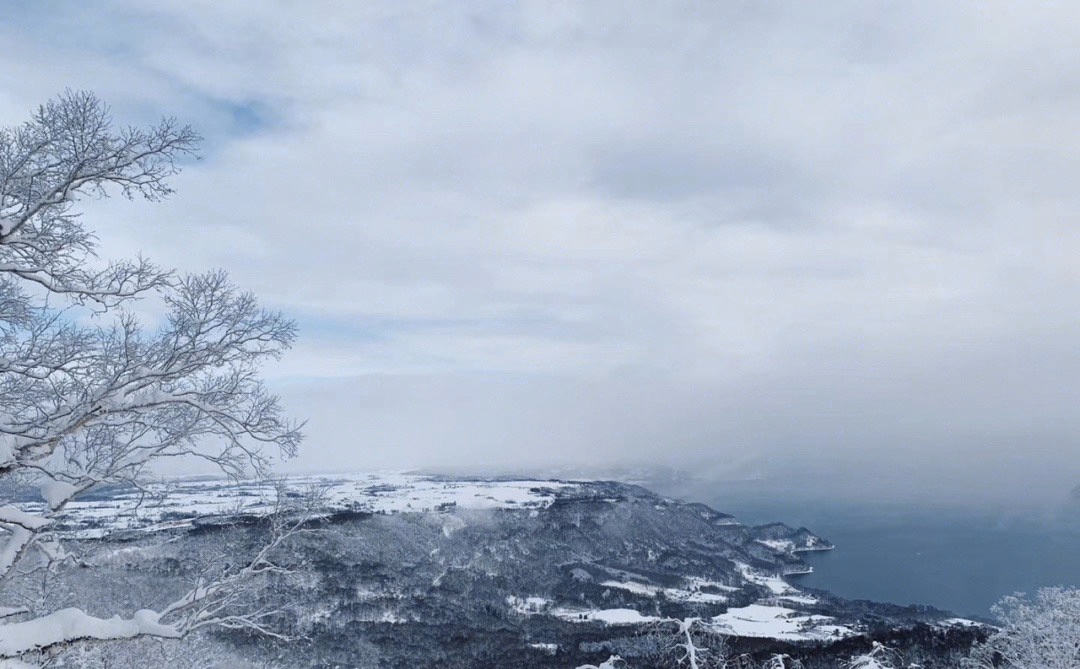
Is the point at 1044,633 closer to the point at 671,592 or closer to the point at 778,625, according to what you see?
the point at 778,625

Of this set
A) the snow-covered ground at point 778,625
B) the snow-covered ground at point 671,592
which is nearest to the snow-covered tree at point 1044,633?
the snow-covered ground at point 778,625

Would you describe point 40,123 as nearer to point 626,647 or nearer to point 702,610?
point 626,647

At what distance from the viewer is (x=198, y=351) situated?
829 cm

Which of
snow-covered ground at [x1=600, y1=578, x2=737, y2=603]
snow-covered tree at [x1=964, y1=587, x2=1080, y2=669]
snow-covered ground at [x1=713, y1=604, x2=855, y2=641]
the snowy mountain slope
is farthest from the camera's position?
snow-covered ground at [x1=600, y1=578, x2=737, y2=603]

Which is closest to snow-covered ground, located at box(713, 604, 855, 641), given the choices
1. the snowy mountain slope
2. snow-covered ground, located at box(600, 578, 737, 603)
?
the snowy mountain slope

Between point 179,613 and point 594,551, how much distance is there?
578ft

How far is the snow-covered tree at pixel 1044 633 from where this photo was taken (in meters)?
30.3

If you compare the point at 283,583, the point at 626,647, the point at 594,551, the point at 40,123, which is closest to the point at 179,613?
the point at 40,123

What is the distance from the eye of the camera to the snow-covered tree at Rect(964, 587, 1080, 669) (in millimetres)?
30317

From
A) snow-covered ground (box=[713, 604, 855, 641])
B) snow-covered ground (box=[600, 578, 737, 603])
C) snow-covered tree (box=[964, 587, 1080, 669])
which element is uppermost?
snow-covered tree (box=[964, 587, 1080, 669])

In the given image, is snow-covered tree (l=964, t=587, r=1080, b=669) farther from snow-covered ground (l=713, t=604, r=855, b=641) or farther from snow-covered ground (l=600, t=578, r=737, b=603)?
snow-covered ground (l=600, t=578, r=737, b=603)

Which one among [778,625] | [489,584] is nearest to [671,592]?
[778,625]

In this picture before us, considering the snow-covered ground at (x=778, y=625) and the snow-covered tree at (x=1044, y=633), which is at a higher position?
the snow-covered tree at (x=1044, y=633)

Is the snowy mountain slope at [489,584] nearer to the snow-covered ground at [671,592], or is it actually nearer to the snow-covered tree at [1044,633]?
the snow-covered ground at [671,592]
